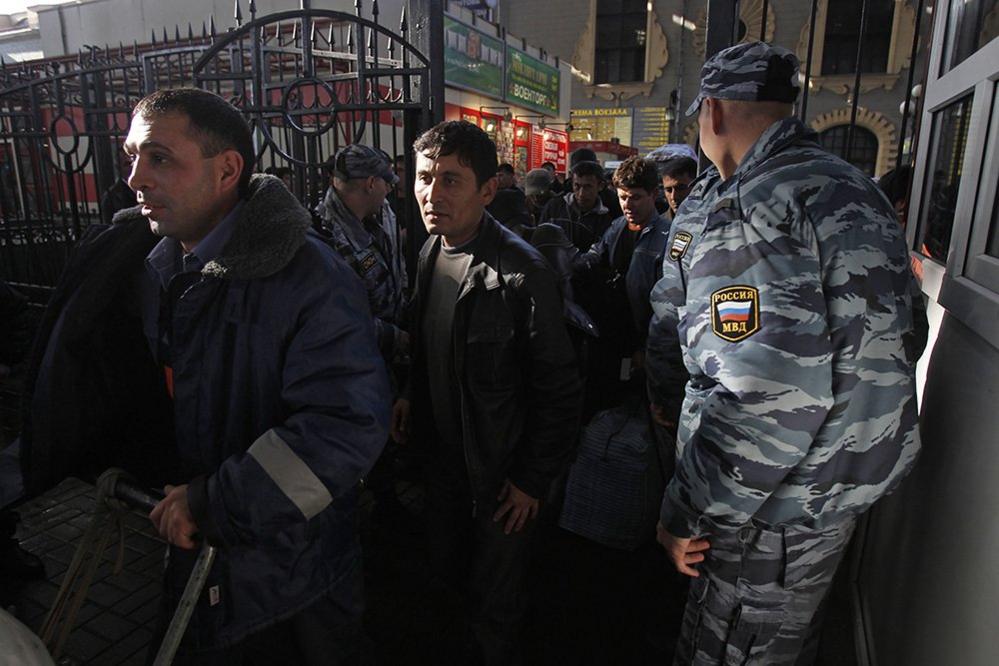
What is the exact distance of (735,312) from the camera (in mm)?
1396

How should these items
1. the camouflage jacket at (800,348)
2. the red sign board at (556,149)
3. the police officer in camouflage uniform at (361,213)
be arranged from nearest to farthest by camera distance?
the camouflage jacket at (800,348) → the police officer in camouflage uniform at (361,213) → the red sign board at (556,149)

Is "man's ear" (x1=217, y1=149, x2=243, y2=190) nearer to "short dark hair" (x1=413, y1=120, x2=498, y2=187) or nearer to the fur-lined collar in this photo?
the fur-lined collar

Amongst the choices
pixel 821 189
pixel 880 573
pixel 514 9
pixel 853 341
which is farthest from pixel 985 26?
pixel 514 9

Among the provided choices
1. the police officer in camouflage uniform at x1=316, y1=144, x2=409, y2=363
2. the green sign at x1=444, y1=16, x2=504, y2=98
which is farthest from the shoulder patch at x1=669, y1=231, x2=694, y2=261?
the green sign at x1=444, y1=16, x2=504, y2=98

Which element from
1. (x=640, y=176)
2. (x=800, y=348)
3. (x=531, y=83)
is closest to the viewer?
(x=800, y=348)

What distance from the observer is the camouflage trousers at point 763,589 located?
1575 millimetres

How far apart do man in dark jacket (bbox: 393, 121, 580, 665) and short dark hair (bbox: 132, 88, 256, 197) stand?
28.3 inches

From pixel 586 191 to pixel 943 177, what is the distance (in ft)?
10.4

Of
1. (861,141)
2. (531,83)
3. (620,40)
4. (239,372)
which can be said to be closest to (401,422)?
(239,372)

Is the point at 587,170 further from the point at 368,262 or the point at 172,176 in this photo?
the point at 172,176

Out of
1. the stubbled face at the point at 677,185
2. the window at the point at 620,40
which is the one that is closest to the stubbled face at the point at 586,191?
the stubbled face at the point at 677,185

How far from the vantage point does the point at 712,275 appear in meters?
1.46

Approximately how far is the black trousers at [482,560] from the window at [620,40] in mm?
21602

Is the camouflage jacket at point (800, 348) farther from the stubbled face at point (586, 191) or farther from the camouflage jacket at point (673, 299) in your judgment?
the stubbled face at point (586, 191)
